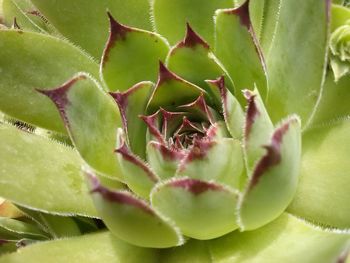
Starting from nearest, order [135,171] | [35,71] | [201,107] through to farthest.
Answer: [135,171], [201,107], [35,71]

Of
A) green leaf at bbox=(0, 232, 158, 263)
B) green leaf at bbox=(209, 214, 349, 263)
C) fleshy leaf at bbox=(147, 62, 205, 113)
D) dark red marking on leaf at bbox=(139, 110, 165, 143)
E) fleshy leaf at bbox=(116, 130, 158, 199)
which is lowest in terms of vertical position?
green leaf at bbox=(0, 232, 158, 263)

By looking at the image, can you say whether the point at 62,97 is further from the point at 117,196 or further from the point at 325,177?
the point at 325,177

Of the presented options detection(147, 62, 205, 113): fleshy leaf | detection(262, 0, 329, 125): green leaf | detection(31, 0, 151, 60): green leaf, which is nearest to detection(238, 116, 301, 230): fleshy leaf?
detection(262, 0, 329, 125): green leaf

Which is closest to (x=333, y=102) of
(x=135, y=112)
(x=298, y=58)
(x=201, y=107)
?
(x=298, y=58)

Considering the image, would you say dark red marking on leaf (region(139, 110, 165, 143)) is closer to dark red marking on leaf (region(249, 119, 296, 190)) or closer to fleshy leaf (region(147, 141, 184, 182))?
fleshy leaf (region(147, 141, 184, 182))

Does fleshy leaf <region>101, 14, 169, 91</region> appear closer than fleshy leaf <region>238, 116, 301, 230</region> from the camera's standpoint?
No

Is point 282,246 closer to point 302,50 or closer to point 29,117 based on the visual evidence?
point 302,50
